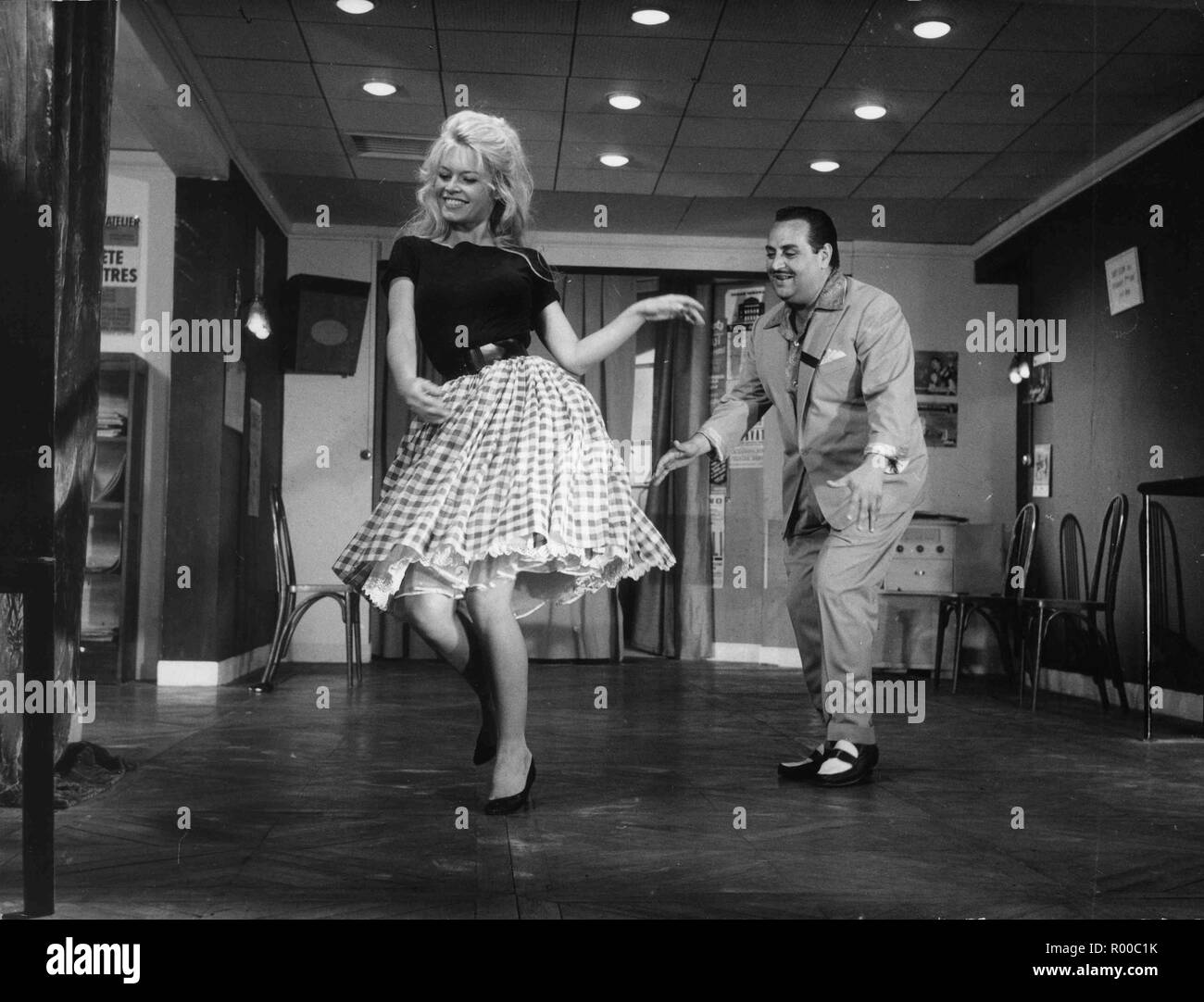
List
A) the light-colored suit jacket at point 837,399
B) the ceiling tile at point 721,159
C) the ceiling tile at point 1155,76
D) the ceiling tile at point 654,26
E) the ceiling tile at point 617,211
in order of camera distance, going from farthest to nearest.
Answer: the ceiling tile at point 617,211 → the ceiling tile at point 721,159 → the ceiling tile at point 1155,76 → the ceiling tile at point 654,26 → the light-colored suit jacket at point 837,399

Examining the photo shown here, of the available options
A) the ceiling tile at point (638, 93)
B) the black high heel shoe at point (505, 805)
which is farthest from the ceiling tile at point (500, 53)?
the black high heel shoe at point (505, 805)

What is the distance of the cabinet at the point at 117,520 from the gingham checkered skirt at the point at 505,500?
3587 millimetres

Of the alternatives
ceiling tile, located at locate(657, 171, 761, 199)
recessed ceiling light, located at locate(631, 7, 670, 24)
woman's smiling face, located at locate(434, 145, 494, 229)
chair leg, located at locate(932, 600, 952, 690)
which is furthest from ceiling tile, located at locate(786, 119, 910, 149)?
woman's smiling face, located at locate(434, 145, 494, 229)

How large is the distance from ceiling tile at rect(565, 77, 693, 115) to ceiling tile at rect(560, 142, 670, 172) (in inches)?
6.6

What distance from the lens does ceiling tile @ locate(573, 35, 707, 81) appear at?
426cm

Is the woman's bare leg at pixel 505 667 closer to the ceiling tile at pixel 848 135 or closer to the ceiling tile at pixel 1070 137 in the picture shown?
the ceiling tile at pixel 848 135

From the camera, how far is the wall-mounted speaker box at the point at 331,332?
4062mm

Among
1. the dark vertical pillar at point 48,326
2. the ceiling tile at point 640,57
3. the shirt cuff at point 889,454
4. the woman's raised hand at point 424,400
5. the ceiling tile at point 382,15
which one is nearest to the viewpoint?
the dark vertical pillar at point 48,326

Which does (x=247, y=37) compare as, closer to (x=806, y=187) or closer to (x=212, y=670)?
(x=806, y=187)

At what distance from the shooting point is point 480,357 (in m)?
2.57

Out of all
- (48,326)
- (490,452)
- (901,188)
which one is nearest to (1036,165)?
(901,188)
